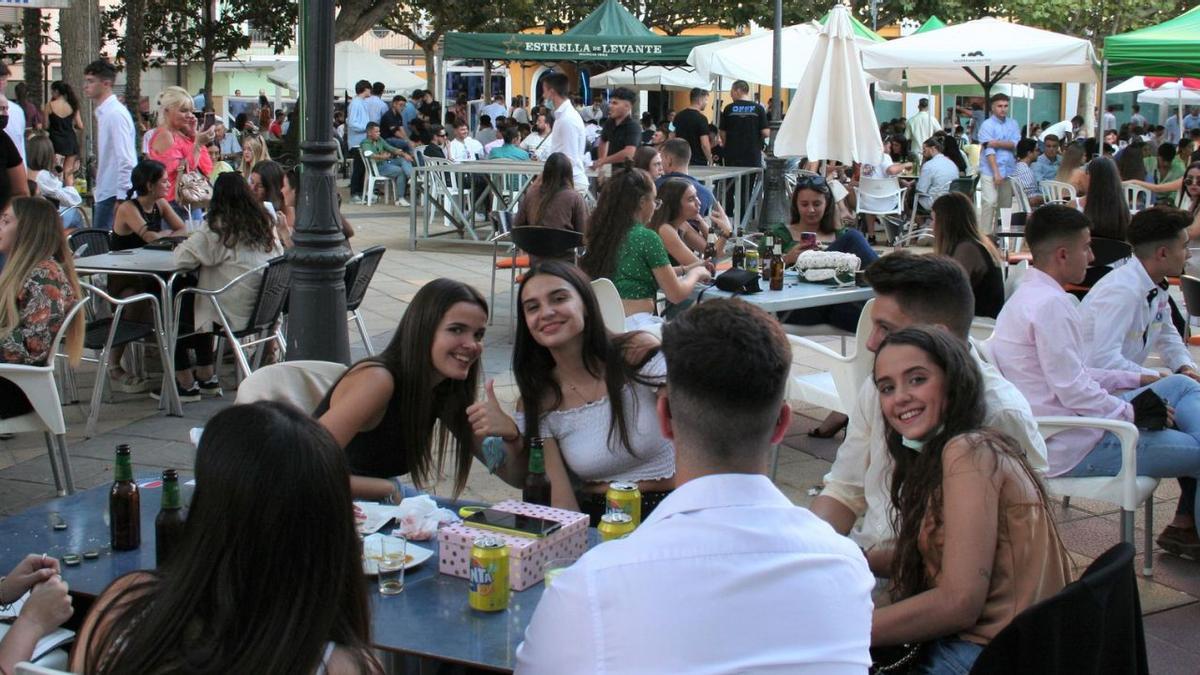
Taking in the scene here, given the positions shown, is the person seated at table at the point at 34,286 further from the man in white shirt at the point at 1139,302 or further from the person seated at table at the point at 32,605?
the man in white shirt at the point at 1139,302

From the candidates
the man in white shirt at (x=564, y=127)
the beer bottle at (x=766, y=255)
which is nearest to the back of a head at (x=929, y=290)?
the beer bottle at (x=766, y=255)

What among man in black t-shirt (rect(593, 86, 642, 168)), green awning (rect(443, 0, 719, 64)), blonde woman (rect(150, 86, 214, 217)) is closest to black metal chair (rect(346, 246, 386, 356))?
blonde woman (rect(150, 86, 214, 217))

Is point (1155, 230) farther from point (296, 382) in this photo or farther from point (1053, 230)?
point (296, 382)

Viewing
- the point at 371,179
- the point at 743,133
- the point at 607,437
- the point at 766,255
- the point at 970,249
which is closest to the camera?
the point at 607,437

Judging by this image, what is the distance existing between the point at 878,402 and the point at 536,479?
90 cm

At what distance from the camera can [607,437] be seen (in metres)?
3.50

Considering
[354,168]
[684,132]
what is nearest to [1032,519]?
[684,132]

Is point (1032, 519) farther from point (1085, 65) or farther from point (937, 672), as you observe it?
point (1085, 65)

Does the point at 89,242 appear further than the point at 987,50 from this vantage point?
No

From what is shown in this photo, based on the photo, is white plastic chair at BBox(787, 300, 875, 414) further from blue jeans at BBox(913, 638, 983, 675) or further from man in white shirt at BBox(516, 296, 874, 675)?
man in white shirt at BBox(516, 296, 874, 675)

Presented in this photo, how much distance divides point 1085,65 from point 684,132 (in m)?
4.26

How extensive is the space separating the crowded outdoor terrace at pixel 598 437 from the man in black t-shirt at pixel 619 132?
9.94 ft

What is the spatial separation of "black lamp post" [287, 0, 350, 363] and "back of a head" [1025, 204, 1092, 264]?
2.55m

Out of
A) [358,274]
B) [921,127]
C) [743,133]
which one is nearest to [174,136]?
[358,274]
